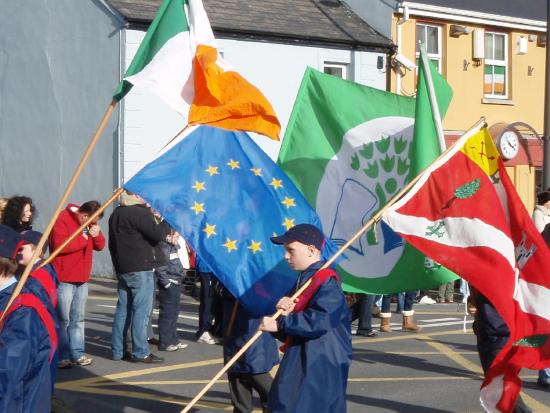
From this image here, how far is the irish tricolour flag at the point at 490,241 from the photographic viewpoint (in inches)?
274

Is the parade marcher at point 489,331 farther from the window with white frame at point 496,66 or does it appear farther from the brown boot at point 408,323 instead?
the window with white frame at point 496,66

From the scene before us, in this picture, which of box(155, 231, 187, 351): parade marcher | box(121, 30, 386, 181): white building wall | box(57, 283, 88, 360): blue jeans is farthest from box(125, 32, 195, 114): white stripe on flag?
box(121, 30, 386, 181): white building wall

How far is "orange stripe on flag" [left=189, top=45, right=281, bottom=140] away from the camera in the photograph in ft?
24.0

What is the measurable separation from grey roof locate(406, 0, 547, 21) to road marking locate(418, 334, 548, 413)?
515 inches

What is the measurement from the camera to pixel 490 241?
719 centimetres

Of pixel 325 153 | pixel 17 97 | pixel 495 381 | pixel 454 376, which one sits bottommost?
pixel 454 376

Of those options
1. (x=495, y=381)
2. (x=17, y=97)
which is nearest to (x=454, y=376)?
(x=495, y=381)

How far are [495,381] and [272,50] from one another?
16.8m

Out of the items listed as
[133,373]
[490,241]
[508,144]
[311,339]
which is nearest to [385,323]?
[133,373]

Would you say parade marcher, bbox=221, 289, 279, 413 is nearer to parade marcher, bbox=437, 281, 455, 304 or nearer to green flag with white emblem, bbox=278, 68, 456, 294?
green flag with white emblem, bbox=278, 68, 456, 294

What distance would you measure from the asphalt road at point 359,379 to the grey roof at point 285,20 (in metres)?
9.25

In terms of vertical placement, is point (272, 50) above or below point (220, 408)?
above

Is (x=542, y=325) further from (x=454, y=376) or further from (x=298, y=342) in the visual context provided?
(x=454, y=376)

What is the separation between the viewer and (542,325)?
22.9ft
